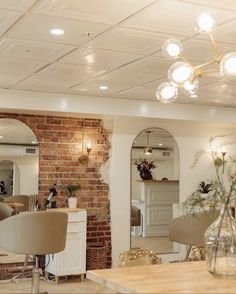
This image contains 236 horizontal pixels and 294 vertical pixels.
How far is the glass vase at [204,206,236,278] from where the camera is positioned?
2930mm

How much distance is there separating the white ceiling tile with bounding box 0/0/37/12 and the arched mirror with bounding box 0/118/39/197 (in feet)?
11.4

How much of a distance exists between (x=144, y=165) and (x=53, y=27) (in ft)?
13.4

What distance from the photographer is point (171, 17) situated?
3.69 meters

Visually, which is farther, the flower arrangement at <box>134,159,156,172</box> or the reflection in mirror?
the flower arrangement at <box>134,159,156,172</box>

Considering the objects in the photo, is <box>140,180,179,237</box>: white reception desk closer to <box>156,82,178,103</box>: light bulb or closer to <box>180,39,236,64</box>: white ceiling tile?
<box>180,39,236,64</box>: white ceiling tile

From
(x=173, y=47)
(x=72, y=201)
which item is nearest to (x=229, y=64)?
(x=173, y=47)

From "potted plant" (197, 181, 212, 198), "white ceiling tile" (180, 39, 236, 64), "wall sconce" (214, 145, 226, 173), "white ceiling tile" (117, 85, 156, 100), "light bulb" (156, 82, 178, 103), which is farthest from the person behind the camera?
"wall sconce" (214, 145, 226, 173)

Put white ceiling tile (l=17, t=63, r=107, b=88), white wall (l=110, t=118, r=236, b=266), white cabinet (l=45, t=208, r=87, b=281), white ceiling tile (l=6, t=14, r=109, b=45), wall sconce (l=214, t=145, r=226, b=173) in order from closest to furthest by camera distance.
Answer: white ceiling tile (l=6, t=14, r=109, b=45), white ceiling tile (l=17, t=63, r=107, b=88), white cabinet (l=45, t=208, r=87, b=281), white wall (l=110, t=118, r=236, b=266), wall sconce (l=214, t=145, r=226, b=173)

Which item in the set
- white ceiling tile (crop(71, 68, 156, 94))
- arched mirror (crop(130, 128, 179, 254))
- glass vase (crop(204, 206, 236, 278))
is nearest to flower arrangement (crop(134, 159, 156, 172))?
arched mirror (crop(130, 128, 179, 254))

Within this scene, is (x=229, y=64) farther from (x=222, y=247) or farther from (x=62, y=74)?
(x=62, y=74)

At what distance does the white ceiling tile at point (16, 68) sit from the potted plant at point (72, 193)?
1.85 metres

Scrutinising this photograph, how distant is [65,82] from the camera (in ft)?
19.7

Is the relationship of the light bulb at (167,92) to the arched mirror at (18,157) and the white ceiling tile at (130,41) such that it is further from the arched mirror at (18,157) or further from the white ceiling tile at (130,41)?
the arched mirror at (18,157)

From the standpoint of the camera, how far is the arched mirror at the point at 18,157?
685 cm
